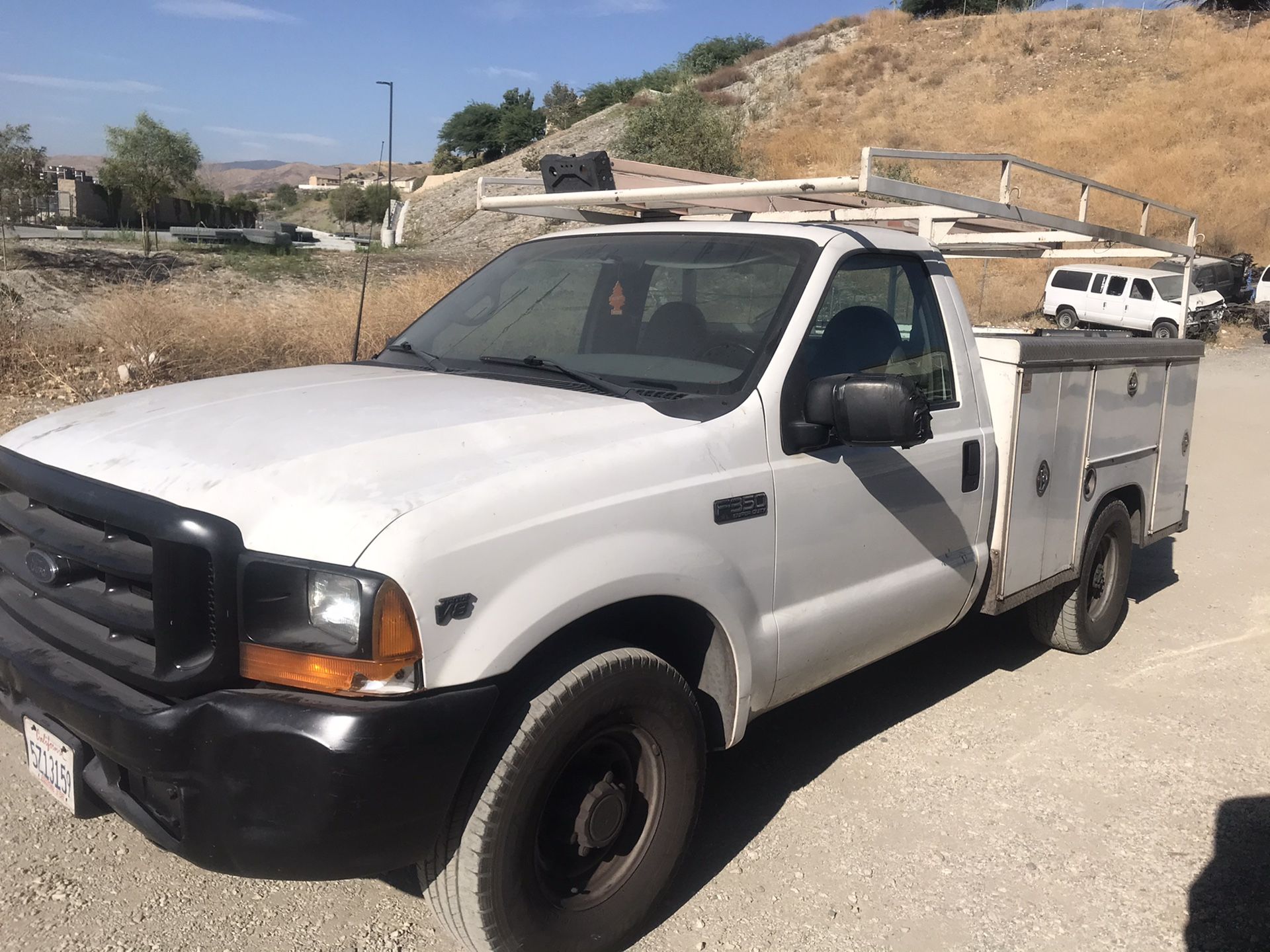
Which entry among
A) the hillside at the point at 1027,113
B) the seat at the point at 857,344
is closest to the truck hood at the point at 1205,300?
the hillside at the point at 1027,113

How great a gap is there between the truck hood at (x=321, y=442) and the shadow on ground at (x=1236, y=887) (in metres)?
2.19

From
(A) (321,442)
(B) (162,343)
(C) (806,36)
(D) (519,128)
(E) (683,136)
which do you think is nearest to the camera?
(A) (321,442)

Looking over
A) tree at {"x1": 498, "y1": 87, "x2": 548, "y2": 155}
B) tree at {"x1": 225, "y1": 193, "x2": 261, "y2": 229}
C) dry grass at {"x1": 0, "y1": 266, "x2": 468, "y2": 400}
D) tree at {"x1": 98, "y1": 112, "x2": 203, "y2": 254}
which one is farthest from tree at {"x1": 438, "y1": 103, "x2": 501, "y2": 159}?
dry grass at {"x1": 0, "y1": 266, "x2": 468, "y2": 400}

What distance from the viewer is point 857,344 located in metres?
3.63

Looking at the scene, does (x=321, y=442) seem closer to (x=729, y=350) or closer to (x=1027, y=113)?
(x=729, y=350)

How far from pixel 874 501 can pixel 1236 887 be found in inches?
65.3

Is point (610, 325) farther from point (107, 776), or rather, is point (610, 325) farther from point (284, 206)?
point (284, 206)

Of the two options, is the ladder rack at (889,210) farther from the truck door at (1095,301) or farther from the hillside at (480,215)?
the truck door at (1095,301)

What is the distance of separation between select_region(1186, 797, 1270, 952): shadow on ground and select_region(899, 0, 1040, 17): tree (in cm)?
6423

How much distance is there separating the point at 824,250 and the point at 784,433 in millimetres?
741

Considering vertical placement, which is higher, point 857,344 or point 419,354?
point 857,344

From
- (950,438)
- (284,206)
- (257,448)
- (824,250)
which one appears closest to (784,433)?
(824,250)

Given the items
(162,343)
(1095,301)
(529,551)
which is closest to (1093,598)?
(529,551)

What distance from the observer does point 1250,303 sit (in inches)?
1073
